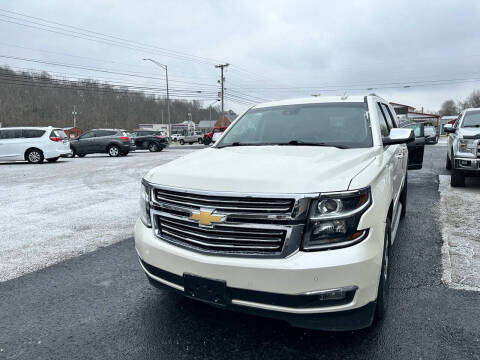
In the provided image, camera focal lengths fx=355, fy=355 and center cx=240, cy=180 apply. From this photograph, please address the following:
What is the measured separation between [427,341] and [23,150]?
58.7 ft

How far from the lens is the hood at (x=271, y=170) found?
217cm

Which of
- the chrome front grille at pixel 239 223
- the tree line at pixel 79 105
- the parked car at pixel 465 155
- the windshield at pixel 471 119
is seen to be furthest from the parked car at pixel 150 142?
the chrome front grille at pixel 239 223

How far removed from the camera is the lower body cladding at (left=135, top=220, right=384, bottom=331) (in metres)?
2.05

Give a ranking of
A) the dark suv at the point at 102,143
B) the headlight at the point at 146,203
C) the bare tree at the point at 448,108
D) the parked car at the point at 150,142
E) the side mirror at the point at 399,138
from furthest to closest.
Result: the bare tree at the point at 448,108 → the parked car at the point at 150,142 → the dark suv at the point at 102,143 → the side mirror at the point at 399,138 → the headlight at the point at 146,203

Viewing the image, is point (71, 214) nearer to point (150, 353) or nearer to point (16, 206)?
point (16, 206)

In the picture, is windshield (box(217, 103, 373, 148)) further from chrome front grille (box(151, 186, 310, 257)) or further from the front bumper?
the front bumper

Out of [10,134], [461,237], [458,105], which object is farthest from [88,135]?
[458,105]

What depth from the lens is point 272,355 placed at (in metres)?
2.36

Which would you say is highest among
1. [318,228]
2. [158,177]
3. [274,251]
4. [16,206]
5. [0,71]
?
[0,71]

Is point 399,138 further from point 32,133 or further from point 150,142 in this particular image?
point 150,142

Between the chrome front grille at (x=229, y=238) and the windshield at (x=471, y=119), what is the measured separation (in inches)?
343

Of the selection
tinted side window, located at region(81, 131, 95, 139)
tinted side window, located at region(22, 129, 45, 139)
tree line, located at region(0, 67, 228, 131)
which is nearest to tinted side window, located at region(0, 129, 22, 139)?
tinted side window, located at region(22, 129, 45, 139)

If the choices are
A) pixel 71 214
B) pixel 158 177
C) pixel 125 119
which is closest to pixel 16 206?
pixel 71 214

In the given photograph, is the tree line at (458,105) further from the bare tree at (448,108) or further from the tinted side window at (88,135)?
the tinted side window at (88,135)
